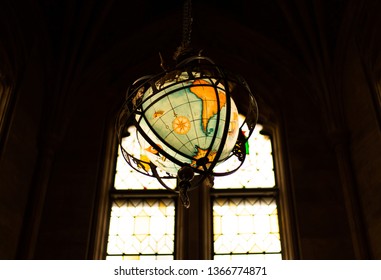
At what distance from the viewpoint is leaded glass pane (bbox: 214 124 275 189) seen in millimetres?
7789

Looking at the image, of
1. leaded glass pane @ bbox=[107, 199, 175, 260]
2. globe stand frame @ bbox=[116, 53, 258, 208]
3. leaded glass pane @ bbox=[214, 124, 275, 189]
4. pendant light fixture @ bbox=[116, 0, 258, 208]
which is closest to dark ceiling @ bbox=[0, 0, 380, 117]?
leaded glass pane @ bbox=[214, 124, 275, 189]

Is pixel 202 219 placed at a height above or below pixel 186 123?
above

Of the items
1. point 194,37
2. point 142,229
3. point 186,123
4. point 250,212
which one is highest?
point 194,37

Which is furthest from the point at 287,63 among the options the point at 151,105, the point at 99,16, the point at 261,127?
the point at 151,105

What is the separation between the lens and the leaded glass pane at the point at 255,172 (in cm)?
779

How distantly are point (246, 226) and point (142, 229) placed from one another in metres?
1.44

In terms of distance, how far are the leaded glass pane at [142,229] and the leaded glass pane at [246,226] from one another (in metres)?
0.66

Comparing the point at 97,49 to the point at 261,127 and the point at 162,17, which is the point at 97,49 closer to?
the point at 162,17

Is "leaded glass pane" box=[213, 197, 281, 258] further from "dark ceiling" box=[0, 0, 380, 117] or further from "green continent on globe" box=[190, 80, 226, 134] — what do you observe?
"green continent on globe" box=[190, 80, 226, 134]

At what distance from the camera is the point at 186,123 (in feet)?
13.1

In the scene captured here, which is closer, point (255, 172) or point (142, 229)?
point (142, 229)

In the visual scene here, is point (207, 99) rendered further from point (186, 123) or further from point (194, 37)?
point (194, 37)

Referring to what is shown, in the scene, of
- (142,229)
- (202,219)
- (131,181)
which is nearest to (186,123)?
(202,219)

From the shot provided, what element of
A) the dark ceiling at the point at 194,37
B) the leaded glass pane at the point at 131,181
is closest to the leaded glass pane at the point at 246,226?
the leaded glass pane at the point at 131,181
